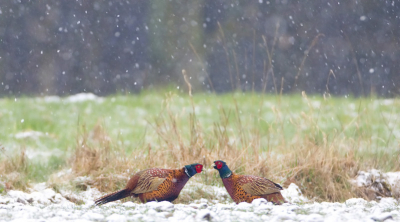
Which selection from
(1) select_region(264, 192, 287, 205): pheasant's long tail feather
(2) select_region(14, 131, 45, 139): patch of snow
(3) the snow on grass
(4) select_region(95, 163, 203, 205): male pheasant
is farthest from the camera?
(2) select_region(14, 131, 45, 139): patch of snow

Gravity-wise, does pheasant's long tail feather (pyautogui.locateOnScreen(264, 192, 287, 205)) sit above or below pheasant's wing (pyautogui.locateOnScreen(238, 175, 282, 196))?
below

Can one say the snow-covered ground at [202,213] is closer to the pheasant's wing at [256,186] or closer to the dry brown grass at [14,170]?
the pheasant's wing at [256,186]

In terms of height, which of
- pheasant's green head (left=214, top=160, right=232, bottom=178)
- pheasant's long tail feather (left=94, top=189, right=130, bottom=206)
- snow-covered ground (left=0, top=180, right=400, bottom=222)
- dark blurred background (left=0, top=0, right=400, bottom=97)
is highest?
dark blurred background (left=0, top=0, right=400, bottom=97)

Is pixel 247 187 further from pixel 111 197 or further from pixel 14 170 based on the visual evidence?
pixel 14 170

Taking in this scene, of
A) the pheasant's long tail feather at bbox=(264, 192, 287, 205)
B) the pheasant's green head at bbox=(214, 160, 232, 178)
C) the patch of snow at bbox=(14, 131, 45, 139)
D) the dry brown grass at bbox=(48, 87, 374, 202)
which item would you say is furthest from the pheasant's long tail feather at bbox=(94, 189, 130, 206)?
the patch of snow at bbox=(14, 131, 45, 139)

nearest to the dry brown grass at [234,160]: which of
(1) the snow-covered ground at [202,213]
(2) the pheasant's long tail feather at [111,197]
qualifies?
(2) the pheasant's long tail feather at [111,197]

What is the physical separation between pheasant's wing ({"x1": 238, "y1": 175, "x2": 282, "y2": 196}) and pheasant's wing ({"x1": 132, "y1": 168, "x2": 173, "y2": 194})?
0.60 m

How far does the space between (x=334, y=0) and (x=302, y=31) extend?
143cm

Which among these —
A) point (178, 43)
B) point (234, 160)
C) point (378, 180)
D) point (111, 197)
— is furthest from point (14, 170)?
point (178, 43)

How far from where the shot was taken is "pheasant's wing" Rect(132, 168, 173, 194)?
3.99 meters

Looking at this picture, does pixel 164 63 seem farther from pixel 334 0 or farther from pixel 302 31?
pixel 334 0

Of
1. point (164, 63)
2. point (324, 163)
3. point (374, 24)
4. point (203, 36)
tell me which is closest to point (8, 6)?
point (164, 63)

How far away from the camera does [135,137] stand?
8125 millimetres

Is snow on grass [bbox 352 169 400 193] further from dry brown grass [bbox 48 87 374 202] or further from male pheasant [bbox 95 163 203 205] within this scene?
male pheasant [bbox 95 163 203 205]
